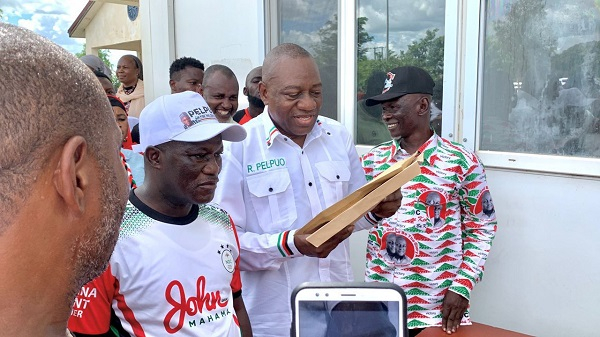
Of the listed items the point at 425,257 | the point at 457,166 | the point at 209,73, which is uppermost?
the point at 209,73

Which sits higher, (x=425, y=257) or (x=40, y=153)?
(x=40, y=153)

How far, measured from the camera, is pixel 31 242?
2.15 ft

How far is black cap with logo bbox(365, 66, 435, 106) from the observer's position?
240 centimetres

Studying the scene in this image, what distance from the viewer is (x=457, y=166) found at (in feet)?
7.50

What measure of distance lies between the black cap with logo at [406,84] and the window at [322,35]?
167 cm

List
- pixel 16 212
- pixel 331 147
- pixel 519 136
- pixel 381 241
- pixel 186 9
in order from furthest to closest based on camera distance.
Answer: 1. pixel 186 9
2. pixel 519 136
3. pixel 381 241
4. pixel 331 147
5. pixel 16 212

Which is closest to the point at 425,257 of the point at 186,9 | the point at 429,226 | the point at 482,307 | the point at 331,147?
the point at 429,226

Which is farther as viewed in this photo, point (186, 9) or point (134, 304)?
point (186, 9)

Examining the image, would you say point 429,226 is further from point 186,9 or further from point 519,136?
point 186,9

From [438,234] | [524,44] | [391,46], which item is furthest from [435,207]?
[391,46]

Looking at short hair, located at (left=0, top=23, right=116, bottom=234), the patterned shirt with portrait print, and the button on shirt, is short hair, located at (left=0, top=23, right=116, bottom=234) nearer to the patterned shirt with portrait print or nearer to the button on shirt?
the button on shirt

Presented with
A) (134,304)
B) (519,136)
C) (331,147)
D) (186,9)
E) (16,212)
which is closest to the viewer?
(16,212)

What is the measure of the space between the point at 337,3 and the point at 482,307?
2.48 m

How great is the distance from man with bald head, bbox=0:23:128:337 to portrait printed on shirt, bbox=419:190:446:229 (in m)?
1.73
